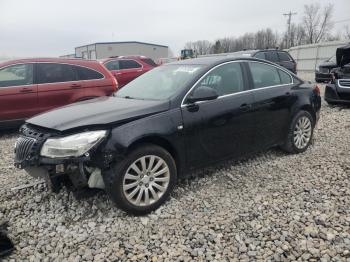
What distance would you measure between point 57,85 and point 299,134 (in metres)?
5.15

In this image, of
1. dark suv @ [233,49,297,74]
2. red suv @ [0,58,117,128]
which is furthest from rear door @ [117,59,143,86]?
dark suv @ [233,49,297,74]

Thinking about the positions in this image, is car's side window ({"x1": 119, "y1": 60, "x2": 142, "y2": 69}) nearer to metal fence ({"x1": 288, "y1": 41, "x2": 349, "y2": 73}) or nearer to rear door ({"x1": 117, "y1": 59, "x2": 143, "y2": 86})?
rear door ({"x1": 117, "y1": 59, "x2": 143, "y2": 86})

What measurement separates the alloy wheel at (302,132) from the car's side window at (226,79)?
1418 millimetres

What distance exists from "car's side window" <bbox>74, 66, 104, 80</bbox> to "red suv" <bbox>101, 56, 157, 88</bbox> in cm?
449

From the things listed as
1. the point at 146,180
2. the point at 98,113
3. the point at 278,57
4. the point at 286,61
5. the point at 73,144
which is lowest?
the point at 146,180

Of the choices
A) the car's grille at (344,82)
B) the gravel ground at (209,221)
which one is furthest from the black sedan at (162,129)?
the car's grille at (344,82)

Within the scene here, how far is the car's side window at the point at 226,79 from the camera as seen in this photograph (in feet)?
13.9

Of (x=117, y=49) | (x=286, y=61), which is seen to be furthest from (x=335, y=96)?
(x=117, y=49)

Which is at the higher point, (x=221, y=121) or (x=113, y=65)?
(x=113, y=65)

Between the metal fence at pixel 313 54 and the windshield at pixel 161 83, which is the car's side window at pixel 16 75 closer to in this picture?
the windshield at pixel 161 83

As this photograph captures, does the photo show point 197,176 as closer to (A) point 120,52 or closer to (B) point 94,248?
(B) point 94,248

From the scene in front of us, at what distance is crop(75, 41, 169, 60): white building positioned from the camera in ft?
156

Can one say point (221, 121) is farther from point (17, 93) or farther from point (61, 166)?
point (17, 93)

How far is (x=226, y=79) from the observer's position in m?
4.40
